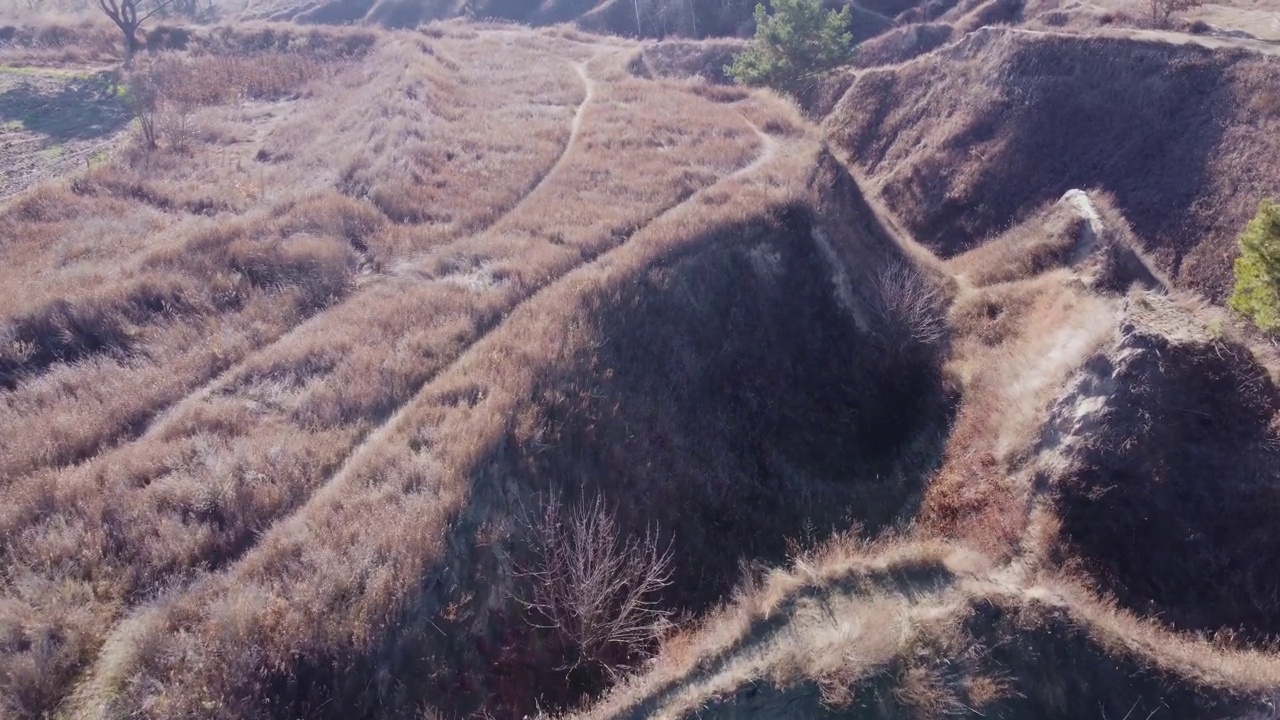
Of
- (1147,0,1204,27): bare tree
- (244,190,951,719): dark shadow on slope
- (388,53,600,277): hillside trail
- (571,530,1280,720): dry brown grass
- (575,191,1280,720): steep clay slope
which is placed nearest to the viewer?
(571,530,1280,720): dry brown grass

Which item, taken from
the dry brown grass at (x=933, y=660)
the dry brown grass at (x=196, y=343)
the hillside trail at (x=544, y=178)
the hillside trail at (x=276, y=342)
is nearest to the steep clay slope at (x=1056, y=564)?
the dry brown grass at (x=933, y=660)

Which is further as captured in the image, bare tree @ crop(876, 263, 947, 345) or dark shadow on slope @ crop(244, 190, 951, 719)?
bare tree @ crop(876, 263, 947, 345)

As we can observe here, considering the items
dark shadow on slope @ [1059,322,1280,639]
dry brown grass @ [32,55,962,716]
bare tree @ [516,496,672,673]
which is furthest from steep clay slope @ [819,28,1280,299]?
bare tree @ [516,496,672,673]

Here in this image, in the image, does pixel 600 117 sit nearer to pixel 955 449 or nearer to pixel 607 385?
pixel 607 385

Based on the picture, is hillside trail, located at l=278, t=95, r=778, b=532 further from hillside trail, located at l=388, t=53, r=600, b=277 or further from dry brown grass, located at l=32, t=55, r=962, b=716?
hillside trail, located at l=388, t=53, r=600, b=277

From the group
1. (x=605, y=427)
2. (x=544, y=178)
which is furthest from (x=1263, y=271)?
(x=544, y=178)

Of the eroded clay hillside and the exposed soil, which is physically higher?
the exposed soil

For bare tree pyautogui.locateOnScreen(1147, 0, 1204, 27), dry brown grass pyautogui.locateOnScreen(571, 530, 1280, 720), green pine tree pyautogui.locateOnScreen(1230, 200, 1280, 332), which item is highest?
bare tree pyautogui.locateOnScreen(1147, 0, 1204, 27)

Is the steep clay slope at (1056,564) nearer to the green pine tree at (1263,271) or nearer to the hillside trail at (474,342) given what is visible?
the green pine tree at (1263,271)
